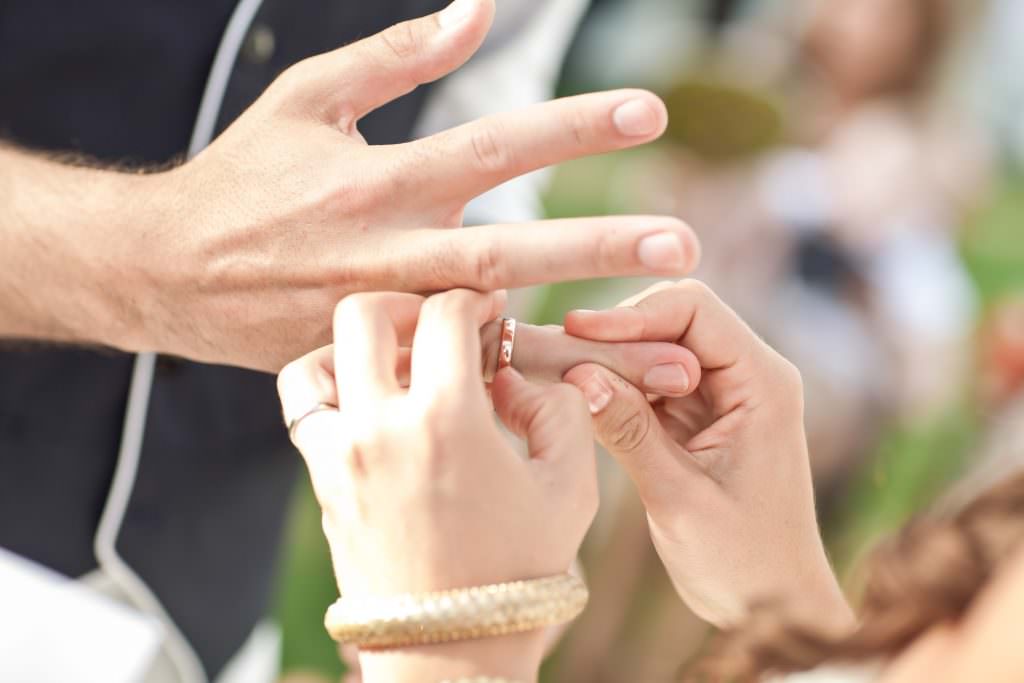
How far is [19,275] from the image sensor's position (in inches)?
33.6

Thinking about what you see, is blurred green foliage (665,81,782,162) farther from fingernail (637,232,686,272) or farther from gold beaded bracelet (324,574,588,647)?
gold beaded bracelet (324,574,588,647)

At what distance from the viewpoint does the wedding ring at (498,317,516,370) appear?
723 millimetres

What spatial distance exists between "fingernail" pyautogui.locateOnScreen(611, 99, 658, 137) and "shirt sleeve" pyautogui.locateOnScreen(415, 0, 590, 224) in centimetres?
46

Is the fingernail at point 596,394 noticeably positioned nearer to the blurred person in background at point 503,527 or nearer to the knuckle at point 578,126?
the blurred person in background at point 503,527

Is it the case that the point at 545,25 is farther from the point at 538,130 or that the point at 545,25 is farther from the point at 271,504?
the point at 271,504

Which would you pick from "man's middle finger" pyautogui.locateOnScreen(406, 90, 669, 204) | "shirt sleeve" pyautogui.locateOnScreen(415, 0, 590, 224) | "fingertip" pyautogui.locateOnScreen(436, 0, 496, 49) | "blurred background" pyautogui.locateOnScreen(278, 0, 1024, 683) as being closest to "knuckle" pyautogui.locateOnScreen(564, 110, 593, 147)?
"man's middle finger" pyautogui.locateOnScreen(406, 90, 669, 204)

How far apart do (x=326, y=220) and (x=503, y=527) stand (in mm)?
284

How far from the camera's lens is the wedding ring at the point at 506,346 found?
72cm

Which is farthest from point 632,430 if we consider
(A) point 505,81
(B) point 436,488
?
(A) point 505,81

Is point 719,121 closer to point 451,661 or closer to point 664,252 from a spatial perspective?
point 664,252

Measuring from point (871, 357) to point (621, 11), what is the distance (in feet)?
5.61

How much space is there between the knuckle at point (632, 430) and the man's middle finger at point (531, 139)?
0.62ft

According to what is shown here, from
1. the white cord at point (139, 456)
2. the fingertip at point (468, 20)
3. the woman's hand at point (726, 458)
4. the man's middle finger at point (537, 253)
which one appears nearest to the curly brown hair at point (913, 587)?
the woman's hand at point (726, 458)

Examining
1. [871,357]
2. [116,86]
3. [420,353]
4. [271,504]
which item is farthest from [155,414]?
[871,357]
